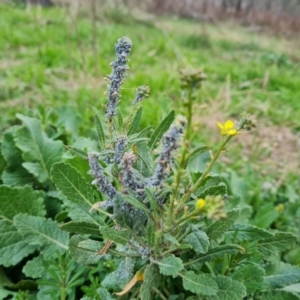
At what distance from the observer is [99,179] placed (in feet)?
3.25

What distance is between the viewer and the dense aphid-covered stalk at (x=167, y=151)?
83 centimetres

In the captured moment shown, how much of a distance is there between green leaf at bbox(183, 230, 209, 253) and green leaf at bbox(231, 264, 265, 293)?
8.9 inches

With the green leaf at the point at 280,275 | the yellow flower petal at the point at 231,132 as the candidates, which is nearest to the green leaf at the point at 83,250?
the yellow flower petal at the point at 231,132

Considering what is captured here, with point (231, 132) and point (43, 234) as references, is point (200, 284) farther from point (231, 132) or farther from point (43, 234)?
point (43, 234)

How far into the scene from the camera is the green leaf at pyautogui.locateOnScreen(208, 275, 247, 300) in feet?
3.50

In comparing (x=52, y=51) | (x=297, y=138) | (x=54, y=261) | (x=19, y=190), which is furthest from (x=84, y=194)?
(x=52, y=51)

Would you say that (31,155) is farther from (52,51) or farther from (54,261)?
(52,51)

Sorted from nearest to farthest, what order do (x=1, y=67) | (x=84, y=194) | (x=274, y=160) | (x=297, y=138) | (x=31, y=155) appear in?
(x=84, y=194)
(x=31, y=155)
(x=274, y=160)
(x=297, y=138)
(x=1, y=67)

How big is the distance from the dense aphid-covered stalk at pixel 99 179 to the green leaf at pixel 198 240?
19 centimetres

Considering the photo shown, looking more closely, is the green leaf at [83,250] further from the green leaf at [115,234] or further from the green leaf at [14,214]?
the green leaf at [14,214]

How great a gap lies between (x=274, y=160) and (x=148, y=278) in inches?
91.4

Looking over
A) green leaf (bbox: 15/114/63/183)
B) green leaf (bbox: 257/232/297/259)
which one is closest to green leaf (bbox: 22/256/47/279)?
green leaf (bbox: 15/114/63/183)

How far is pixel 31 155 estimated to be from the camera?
68.2 inches

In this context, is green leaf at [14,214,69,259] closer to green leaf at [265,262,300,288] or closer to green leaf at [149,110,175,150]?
green leaf at [149,110,175,150]
